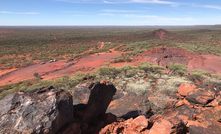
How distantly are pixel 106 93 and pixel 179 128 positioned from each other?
282cm

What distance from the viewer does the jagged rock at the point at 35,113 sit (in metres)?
2.55

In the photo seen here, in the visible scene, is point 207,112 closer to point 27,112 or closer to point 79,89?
point 79,89

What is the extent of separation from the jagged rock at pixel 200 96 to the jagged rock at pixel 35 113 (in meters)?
6.26

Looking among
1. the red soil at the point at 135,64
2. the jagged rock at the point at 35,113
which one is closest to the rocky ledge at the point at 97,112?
the jagged rock at the point at 35,113

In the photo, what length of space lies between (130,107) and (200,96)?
361 centimetres

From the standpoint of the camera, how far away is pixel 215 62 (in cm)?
1941

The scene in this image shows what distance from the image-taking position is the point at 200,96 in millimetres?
6121

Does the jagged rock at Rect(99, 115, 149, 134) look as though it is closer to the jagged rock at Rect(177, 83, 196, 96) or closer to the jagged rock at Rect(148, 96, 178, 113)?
the jagged rock at Rect(148, 96, 178, 113)

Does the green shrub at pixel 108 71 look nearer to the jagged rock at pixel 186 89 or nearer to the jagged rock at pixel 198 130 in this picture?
the jagged rock at pixel 186 89

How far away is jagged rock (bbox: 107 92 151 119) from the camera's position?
593cm

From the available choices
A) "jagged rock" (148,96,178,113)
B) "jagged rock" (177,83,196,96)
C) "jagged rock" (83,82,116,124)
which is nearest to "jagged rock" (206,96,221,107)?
"jagged rock" (177,83,196,96)

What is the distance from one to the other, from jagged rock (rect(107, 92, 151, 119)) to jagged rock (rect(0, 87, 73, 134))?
339 centimetres

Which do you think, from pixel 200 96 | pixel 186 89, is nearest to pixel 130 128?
pixel 200 96

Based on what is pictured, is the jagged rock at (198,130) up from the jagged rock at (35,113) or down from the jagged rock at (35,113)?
down
